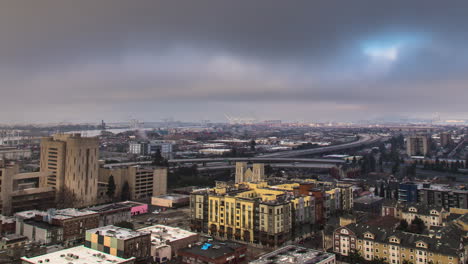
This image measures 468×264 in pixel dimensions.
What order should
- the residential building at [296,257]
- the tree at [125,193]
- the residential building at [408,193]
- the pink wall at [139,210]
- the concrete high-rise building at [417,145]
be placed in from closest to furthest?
the residential building at [296,257]
the pink wall at [139,210]
the residential building at [408,193]
the tree at [125,193]
the concrete high-rise building at [417,145]

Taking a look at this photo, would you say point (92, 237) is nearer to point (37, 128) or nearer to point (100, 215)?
point (100, 215)

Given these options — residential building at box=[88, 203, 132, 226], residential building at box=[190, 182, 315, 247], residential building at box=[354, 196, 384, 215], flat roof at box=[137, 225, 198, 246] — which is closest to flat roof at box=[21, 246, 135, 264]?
flat roof at box=[137, 225, 198, 246]

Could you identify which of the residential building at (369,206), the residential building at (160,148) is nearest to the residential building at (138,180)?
the residential building at (369,206)

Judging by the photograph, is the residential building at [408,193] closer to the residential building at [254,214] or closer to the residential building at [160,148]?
the residential building at [254,214]

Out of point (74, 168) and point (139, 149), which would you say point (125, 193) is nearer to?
point (74, 168)

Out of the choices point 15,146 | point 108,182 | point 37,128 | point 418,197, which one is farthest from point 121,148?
point 418,197

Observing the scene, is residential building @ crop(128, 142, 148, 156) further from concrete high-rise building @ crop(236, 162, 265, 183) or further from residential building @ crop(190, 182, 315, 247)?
residential building @ crop(190, 182, 315, 247)

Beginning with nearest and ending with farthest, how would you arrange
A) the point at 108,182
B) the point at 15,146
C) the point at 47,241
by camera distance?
the point at 47,241, the point at 108,182, the point at 15,146
